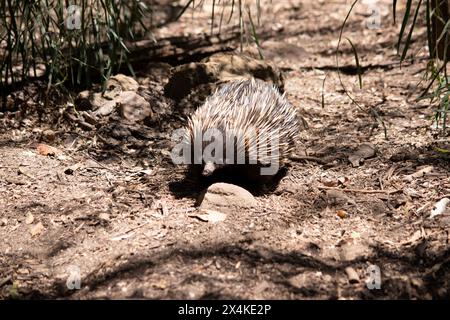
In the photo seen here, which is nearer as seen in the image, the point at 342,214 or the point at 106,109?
the point at 342,214

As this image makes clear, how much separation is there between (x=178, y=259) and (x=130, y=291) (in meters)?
0.28

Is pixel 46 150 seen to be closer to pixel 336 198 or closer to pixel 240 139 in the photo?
pixel 240 139

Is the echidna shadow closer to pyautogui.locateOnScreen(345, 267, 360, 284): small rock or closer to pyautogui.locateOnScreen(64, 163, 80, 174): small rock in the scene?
pyautogui.locateOnScreen(64, 163, 80, 174): small rock

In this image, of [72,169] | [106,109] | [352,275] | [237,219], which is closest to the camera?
[352,275]

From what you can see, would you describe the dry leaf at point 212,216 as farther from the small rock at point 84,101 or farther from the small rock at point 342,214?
the small rock at point 84,101

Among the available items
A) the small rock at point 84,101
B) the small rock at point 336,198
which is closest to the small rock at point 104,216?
the small rock at point 336,198

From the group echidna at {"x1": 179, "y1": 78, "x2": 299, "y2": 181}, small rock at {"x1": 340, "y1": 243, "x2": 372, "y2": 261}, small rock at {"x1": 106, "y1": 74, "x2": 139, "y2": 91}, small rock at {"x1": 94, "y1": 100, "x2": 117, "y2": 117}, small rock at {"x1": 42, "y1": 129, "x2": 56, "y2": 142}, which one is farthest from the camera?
small rock at {"x1": 106, "y1": 74, "x2": 139, "y2": 91}

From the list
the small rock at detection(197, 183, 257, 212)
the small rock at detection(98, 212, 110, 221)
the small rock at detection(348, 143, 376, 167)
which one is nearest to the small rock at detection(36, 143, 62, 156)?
the small rock at detection(98, 212, 110, 221)

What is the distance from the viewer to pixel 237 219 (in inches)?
122

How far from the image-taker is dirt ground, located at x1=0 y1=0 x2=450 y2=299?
2.61 meters

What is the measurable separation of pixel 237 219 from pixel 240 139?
546 mm

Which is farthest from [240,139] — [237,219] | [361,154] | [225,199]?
[361,154]

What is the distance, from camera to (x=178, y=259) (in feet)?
8.96
